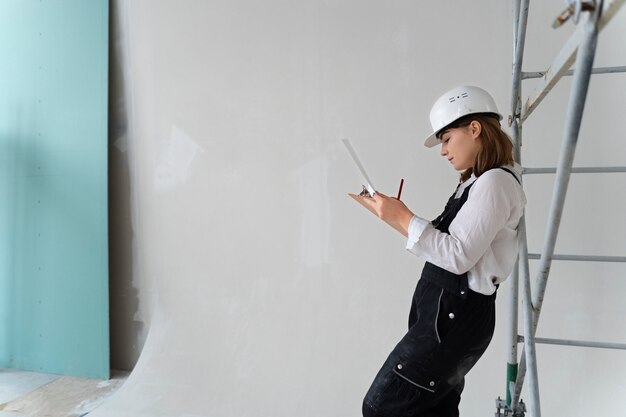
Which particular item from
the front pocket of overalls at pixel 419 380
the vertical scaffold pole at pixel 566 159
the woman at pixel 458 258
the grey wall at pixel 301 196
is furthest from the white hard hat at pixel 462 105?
the grey wall at pixel 301 196

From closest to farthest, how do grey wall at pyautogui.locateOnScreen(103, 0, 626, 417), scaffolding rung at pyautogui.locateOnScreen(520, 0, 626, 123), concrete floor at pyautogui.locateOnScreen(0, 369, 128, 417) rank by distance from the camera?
1. scaffolding rung at pyautogui.locateOnScreen(520, 0, 626, 123)
2. grey wall at pyautogui.locateOnScreen(103, 0, 626, 417)
3. concrete floor at pyautogui.locateOnScreen(0, 369, 128, 417)

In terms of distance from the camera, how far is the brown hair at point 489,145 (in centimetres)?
131

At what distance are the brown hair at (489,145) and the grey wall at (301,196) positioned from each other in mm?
967

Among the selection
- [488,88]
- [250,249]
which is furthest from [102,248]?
[488,88]

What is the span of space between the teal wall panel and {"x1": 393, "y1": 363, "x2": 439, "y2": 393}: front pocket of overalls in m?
2.14

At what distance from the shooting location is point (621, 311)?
2.10 m

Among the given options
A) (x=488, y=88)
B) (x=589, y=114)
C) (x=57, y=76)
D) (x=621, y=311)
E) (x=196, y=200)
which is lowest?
(x=621, y=311)

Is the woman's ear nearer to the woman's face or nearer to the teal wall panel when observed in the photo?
the woman's face

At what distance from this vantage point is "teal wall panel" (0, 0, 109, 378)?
9.55ft

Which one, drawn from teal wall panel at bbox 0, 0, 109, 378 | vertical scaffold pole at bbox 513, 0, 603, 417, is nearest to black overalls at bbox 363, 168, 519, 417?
vertical scaffold pole at bbox 513, 0, 603, 417

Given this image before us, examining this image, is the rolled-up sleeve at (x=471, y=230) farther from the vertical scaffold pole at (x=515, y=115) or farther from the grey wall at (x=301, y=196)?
the grey wall at (x=301, y=196)

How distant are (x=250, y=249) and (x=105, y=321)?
1001mm

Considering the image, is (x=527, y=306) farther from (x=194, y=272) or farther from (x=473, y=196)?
(x=194, y=272)

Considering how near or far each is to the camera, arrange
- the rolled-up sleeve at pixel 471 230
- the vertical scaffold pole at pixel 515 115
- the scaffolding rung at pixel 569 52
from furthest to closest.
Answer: the vertical scaffold pole at pixel 515 115, the rolled-up sleeve at pixel 471 230, the scaffolding rung at pixel 569 52
